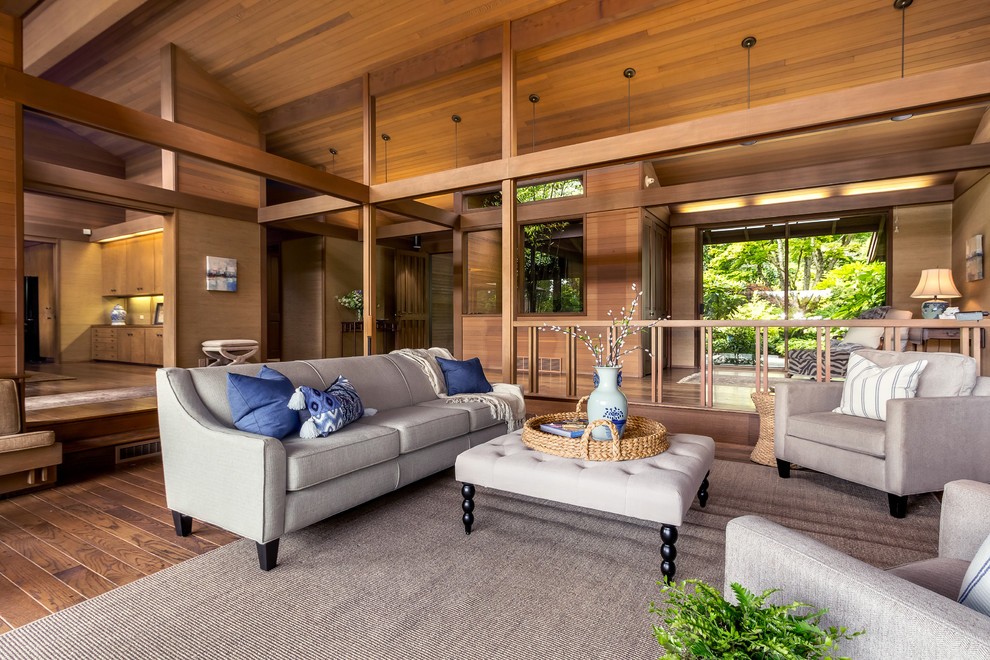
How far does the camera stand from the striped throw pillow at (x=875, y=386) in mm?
2889

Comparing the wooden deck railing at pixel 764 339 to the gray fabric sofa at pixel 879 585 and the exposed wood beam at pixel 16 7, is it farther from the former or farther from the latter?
the exposed wood beam at pixel 16 7

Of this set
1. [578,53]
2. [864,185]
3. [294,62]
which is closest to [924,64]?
[864,185]

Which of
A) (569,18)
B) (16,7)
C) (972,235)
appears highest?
(569,18)

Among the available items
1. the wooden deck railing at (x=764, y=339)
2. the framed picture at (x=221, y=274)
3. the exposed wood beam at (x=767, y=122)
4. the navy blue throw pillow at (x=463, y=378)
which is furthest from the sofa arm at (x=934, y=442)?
the framed picture at (x=221, y=274)

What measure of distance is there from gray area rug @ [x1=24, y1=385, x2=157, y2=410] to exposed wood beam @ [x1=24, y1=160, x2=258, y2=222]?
2.14 meters

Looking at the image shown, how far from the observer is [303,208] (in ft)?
21.8

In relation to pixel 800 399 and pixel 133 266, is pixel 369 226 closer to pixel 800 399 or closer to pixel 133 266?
pixel 800 399

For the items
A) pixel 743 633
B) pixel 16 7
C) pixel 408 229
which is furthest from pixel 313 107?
pixel 743 633

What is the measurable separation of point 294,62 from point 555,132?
3.54 meters

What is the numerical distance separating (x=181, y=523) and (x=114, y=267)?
28.1 ft

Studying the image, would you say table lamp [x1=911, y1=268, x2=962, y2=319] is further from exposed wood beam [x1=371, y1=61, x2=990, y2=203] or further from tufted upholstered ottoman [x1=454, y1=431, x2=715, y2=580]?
tufted upholstered ottoman [x1=454, y1=431, x2=715, y2=580]

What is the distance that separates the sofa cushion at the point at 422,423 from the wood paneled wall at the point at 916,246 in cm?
684

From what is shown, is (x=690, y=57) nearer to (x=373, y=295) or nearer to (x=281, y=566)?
(x=373, y=295)

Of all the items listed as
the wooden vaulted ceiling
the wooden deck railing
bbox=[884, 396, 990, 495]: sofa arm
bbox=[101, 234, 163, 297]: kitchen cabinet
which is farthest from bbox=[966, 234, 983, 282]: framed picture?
bbox=[101, 234, 163, 297]: kitchen cabinet
